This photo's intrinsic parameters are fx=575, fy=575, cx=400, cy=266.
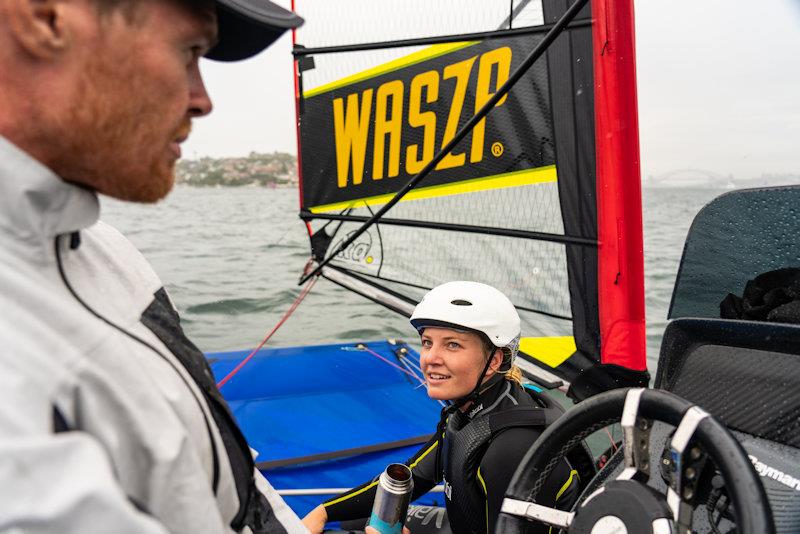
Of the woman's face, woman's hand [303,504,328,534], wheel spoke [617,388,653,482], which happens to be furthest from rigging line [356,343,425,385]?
wheel spoke [617,388,653,482]

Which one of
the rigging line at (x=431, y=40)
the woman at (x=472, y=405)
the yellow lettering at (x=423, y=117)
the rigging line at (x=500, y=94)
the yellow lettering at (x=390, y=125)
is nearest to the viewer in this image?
the woman at (x=472, y=405)

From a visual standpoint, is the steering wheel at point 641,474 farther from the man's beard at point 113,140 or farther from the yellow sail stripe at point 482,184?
the yellow sail stripe at point 482,184

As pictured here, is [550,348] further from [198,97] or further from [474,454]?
[198,97]

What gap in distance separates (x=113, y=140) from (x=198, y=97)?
192 mm

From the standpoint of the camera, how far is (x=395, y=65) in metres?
3.81

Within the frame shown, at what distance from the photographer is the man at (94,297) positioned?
0.54m

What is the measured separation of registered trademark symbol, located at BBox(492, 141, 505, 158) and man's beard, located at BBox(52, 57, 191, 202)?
2705 millimetres

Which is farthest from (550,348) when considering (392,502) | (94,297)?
(94,297)

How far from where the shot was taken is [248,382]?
3928 mm

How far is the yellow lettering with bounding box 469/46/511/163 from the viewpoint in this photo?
3.29 metres

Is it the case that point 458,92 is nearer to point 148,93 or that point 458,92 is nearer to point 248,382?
point 248,382

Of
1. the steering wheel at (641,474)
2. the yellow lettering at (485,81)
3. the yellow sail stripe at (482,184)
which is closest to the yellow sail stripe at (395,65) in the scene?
the yellow lettering at (485,81)

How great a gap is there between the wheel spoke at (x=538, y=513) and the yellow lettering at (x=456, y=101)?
8.46ft

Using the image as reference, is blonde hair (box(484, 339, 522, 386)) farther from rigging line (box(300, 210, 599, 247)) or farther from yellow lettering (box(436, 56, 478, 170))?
yellow lettering (box(436, 56, 478, 170))
